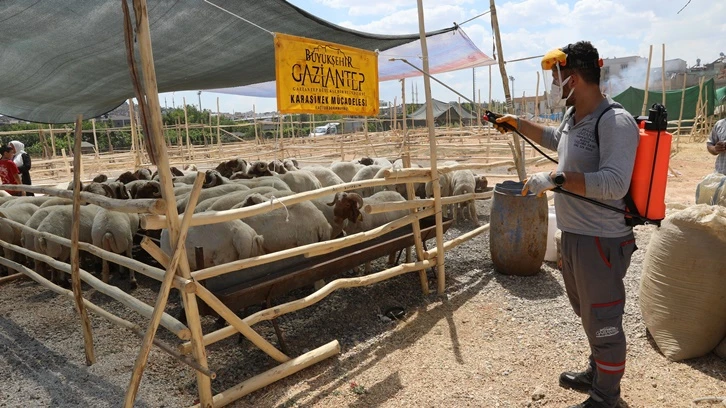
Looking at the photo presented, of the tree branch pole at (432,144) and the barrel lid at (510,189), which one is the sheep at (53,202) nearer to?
the tree branch pole at (432,144)

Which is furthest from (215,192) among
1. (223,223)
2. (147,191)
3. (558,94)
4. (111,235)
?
→ (558,94)

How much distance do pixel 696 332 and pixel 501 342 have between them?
142cm

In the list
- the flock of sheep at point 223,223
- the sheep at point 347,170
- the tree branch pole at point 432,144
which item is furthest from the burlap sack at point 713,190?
the sheep at point 347,170

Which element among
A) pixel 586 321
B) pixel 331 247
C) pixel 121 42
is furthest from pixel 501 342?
pixel 121 42

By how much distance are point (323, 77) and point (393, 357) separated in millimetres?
2553

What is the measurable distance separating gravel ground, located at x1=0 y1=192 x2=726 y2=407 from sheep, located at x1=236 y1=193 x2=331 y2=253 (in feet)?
2.13

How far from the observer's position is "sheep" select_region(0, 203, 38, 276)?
6.60m

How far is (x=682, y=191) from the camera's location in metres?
11.0

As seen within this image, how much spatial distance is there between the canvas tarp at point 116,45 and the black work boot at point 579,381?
346 centimetres

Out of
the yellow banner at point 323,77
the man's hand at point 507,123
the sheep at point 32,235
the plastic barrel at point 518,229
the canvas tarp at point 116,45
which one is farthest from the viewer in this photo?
the sheep at point 32,235

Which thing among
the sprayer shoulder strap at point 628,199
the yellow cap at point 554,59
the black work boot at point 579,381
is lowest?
the black work boot at point 579,381

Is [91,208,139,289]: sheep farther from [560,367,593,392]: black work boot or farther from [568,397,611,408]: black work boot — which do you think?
[568,397,611,408]: black work boot

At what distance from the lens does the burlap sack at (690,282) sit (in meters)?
3.37

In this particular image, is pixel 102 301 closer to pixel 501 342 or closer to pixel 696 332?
pixel 501 342
